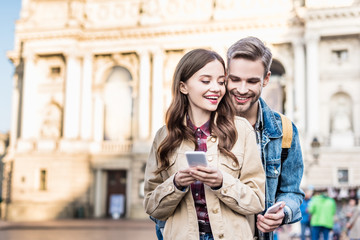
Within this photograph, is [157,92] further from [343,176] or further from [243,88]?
[243,88]

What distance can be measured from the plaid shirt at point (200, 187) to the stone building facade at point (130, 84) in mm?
26306

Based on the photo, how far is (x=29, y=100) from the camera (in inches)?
1362

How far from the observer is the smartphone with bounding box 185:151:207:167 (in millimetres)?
2393

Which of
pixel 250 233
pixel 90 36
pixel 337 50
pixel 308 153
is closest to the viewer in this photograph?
pixel 250 233

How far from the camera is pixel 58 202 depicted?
32.0 metres

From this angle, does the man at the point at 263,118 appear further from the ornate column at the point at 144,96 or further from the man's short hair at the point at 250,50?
the ornate column at the point at 144,96

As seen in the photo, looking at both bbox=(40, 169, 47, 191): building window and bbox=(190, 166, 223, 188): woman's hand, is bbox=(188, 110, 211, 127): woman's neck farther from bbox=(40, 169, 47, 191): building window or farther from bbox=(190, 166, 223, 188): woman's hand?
bbox=(40, 169, 47, 191): building window

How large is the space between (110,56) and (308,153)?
1462cm

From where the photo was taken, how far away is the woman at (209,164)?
104 inches

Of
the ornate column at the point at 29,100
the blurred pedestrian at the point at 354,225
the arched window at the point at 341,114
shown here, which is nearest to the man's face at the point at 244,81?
the blurred pedestrian at the point at 354,225

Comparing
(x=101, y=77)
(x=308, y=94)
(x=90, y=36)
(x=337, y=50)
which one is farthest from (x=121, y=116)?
(x=337, y=50)

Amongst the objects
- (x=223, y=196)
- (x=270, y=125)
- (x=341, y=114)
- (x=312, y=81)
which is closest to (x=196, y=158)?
(x=223, y=196)

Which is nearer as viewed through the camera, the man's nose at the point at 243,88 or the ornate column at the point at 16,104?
the man's nose at the point at 243,88

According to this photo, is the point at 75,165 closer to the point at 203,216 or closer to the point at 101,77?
the point at 101,77
